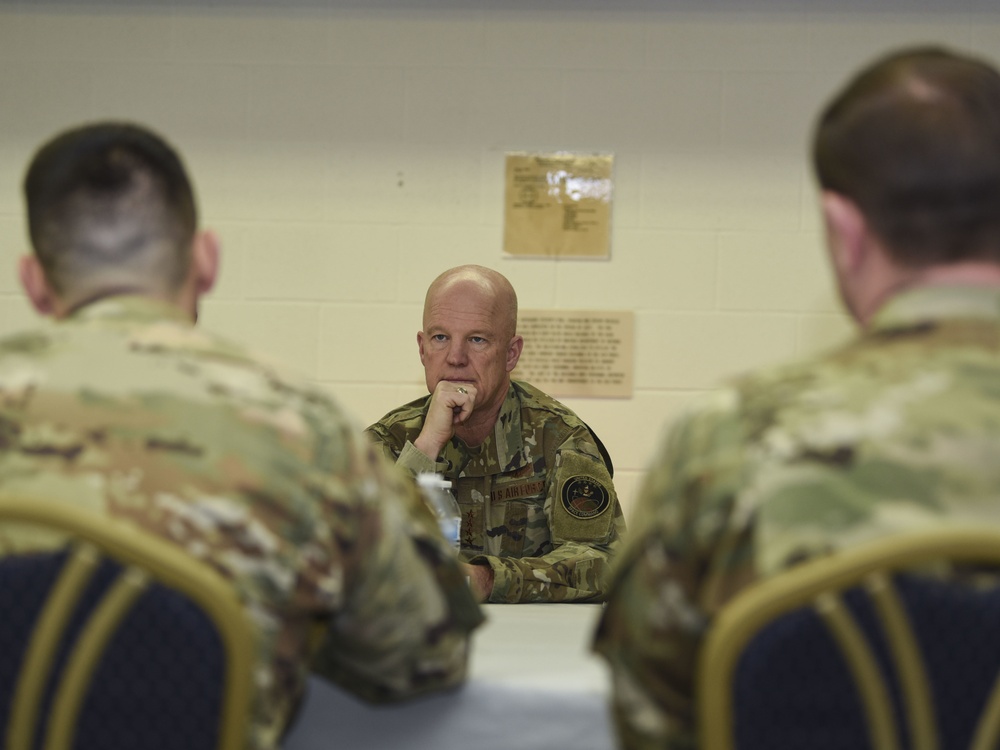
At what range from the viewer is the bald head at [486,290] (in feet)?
9.71

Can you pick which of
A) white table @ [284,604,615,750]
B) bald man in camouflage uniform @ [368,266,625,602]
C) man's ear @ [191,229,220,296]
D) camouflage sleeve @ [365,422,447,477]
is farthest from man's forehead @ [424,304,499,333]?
white table @ [284,604,615,750]

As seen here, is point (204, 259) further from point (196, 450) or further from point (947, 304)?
point (947, 304)

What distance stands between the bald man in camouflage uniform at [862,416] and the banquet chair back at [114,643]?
0.36 meters

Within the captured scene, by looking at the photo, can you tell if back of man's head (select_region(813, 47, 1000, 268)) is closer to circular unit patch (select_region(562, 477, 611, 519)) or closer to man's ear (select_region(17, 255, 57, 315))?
man's ear (select_region(17, 255, 57, 315))

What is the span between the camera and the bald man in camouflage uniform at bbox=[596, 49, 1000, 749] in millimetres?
906

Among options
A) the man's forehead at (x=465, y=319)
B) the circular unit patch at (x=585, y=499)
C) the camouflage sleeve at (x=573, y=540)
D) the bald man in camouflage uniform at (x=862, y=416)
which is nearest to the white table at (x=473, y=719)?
the bald man in camouflage uniform at (x=862, y=416)

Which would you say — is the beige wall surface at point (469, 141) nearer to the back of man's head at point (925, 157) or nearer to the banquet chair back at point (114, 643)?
the back of man's head at point (925, 157)

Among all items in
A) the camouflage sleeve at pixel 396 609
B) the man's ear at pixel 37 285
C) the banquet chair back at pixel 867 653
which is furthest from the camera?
the man's ear at pixel 37 285

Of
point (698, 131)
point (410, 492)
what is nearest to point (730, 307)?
point (698, 131)

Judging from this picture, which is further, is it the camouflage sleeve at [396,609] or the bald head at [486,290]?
the bald head at [486,290]

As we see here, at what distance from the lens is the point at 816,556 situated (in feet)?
2.97

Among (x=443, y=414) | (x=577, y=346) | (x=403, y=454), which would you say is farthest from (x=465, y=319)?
(x=577, y=346)

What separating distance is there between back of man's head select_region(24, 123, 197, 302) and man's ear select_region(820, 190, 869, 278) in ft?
2.21

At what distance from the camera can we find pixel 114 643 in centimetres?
94
